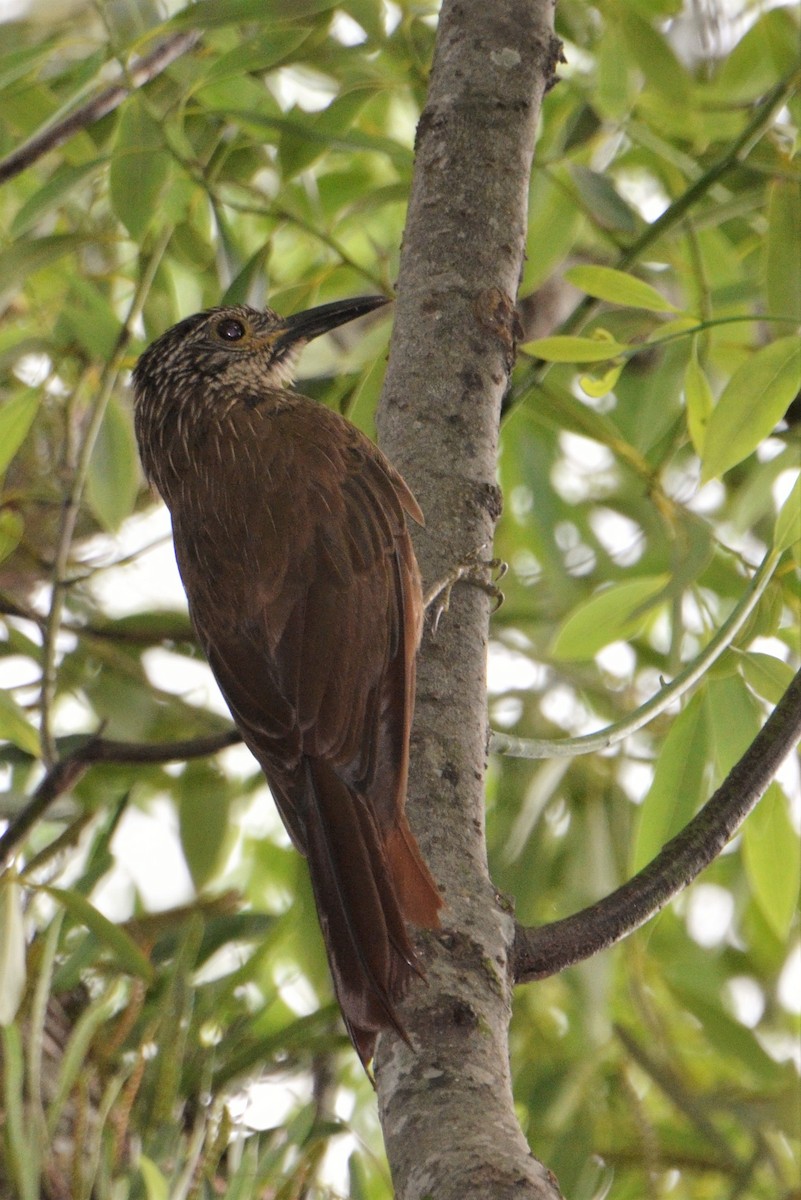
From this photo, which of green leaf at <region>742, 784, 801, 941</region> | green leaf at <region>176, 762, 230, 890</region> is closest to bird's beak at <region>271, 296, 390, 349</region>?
green leaf at <region>176, 762, 230, 890</region>

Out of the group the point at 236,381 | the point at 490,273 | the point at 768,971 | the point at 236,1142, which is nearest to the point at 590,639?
the point at 490,273

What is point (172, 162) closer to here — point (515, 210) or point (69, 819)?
point (515, 210)

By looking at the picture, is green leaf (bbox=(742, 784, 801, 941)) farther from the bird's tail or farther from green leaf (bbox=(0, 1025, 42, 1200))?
green leaf (bbox=(0, 1025, 42, 1200))

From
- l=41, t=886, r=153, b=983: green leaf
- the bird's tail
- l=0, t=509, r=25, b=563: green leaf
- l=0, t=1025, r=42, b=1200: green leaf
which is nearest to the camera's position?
the bird's tail

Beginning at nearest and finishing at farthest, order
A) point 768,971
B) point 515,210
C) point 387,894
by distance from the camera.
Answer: point 387,894, point 515,210, point 768,971

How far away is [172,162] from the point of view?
2381mm

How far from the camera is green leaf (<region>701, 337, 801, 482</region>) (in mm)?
2012

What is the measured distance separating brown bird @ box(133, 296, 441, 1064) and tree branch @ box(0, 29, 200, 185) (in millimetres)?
548

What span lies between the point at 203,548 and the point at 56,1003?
2.82 feet

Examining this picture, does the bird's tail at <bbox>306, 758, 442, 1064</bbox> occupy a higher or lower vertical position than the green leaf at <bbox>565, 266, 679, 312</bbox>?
lower

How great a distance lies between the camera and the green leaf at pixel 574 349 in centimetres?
204

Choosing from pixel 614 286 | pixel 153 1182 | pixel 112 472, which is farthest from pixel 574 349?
pixel 153 1182

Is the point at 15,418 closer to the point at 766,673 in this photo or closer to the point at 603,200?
the point at 603,200

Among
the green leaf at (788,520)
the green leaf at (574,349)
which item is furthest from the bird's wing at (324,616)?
the green leaf at (788,520)
